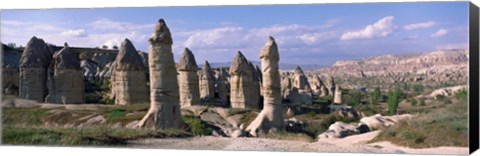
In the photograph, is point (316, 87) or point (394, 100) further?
point (316, 87)

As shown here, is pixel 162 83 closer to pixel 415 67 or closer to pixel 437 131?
pixel 437 131

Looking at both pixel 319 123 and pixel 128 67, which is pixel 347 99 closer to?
pixel 319 123

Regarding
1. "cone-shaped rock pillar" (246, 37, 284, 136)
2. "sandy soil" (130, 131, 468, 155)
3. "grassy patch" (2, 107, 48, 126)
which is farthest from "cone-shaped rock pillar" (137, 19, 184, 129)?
"grassy patch" (2, 107, 48, 126)

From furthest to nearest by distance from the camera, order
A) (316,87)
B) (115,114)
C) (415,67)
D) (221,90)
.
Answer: (316,87)
(221,90)
(415,67)
(115,114)

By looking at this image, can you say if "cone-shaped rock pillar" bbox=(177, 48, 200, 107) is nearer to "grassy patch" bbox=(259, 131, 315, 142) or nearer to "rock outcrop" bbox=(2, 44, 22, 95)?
"rock outcrop" bbox=(2, 44, 22, 95)

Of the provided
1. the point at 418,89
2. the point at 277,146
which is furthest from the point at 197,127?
the point at 418,89

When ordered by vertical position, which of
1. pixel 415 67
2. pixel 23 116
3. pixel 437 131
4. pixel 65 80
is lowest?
pixel 437 131

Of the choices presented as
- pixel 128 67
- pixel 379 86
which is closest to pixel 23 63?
pixel 128 67
